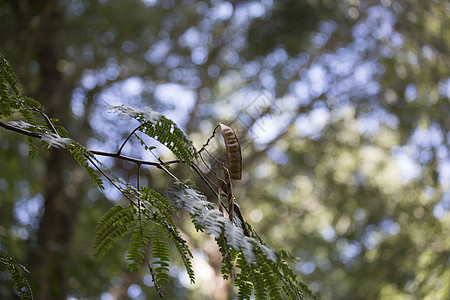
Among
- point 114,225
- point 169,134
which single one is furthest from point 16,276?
point 169,134

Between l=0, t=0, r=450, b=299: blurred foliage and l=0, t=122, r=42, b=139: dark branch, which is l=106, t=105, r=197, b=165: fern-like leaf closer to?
l=0, t=122, r=42, b=139: dark branch

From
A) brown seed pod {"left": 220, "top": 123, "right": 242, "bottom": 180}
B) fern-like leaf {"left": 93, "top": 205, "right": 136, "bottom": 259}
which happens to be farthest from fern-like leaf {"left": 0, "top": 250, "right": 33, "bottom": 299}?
brown seed pod {"left": 220, "top": 123, "right": 242, "bottom": 180}

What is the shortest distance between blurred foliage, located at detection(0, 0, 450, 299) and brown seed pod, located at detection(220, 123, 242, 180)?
108 inches

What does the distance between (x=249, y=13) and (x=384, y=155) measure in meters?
2.59

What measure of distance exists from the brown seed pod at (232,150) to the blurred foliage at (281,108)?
2.73 metres

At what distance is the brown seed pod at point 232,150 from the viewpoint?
80cm

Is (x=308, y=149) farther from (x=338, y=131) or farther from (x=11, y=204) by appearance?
(x=11, y=204)

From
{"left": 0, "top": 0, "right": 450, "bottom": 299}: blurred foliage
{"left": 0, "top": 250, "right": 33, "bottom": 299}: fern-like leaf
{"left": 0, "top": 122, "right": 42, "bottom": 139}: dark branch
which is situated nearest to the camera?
{"left": 0, "top": 122, "right": 42, "bottom": 139}: dark branch

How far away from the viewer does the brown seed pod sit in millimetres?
802

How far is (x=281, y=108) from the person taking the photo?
12.2ft

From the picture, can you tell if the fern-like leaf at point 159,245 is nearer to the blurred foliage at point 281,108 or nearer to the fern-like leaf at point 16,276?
the fern-like leaf at point 16,276

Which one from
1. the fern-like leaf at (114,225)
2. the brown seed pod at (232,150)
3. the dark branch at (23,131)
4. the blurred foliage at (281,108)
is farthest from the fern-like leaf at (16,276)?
the blurred foliage at (281,108)

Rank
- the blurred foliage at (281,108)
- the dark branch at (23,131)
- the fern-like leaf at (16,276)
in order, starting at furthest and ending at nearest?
the blurred foliage at (281,108) < the fern-like leaf at (16,276) < the dark branch at (23,131)

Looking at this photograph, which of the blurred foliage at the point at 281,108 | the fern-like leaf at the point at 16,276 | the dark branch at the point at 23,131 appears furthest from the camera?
the blurred foliage at the point at 281,108
